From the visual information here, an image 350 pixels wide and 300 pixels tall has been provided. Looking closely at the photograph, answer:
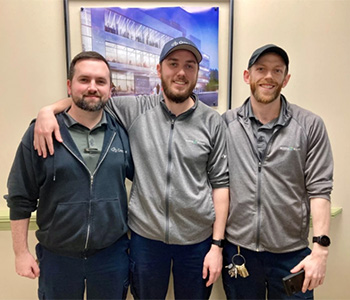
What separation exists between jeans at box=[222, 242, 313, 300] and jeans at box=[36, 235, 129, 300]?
23.3 inches

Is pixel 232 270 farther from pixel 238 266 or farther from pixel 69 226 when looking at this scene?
pixel 69 226

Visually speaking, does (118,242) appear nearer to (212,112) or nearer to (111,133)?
(111,133)

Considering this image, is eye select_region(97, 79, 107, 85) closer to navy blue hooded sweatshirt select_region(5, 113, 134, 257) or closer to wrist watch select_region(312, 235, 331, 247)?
navy blue hooded sweatshirt select_region(5, 113, 134, 257)

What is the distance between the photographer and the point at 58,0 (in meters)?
1.51

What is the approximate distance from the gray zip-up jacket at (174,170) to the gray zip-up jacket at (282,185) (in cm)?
14

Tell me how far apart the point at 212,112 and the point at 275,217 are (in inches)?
25.2

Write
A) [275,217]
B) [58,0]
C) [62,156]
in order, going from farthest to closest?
[58,0]
[275,217]
[62,156]

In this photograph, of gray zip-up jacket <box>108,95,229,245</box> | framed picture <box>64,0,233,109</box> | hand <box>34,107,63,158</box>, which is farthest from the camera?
framed picture <box>64,0,233,109</box>

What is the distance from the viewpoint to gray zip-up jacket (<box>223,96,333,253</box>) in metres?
1.25

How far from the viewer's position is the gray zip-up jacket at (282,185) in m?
1.25

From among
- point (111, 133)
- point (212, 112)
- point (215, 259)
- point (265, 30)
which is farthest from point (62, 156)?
point (265, 30)

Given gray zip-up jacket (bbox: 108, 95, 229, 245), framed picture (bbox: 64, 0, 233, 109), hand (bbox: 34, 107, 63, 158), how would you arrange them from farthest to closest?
framed picture (bbox: 64, 0, 233, 109) < gray zip-up jacket (bbox: 108, 95, 229, 245) < hand (bbox: 34, 107, 63, 158)

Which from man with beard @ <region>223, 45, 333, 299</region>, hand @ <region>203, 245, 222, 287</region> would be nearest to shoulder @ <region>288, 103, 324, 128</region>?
man with beard @ <region>223, 45, 333, 299</region>

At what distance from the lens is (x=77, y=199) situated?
1163 mm
